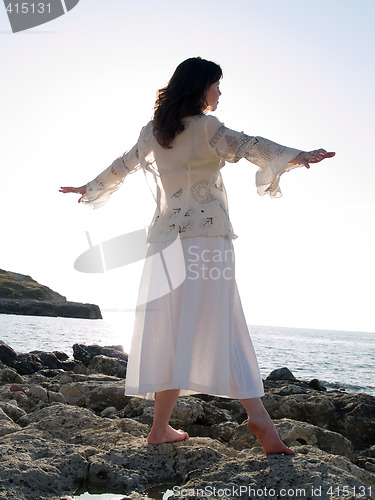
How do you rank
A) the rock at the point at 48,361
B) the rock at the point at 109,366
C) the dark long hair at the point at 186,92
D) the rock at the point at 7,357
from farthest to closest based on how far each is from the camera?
the rock at the point at 48,361 < the rock at the point at 7,357 < the rock at the point at 109,366 < the dark long hair at the point at 186,92

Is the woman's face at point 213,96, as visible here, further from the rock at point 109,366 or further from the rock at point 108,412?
the rock at point 109,366

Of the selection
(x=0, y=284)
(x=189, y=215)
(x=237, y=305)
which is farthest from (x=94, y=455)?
(x=0, y=284)

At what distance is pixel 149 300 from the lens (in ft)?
10.5

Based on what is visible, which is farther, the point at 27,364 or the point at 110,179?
the point at 27,364

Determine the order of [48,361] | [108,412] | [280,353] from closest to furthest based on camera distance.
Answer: [108,412]
[48,361]
[280,353]

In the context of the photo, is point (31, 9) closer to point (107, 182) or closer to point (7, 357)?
point (107, 182)

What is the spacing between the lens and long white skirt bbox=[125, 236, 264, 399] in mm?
2936

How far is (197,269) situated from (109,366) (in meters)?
5.79

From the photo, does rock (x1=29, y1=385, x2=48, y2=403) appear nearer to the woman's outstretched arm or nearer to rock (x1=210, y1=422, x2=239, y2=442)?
rock (x1=210, y1=422, x2=239, y2=442)

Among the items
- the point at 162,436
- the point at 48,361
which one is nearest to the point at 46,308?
the point at 48,361

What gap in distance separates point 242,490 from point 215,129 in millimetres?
1954

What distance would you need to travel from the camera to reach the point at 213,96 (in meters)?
3.23

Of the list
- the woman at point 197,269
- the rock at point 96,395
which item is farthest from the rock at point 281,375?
the woman at point 197,269

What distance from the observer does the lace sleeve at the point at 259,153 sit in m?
2.98
